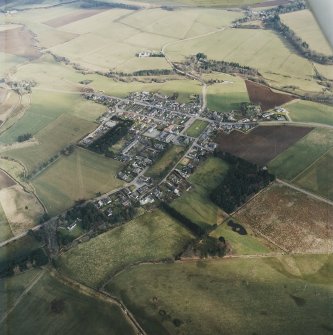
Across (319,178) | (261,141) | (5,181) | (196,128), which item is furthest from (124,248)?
(196,128)

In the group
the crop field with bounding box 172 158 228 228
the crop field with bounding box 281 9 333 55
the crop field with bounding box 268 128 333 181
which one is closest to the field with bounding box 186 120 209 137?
the crop field with bounding box 172 158 228 228

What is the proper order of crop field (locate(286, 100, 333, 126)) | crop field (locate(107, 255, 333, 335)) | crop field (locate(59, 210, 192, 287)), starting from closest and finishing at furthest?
crop field (locate(107, 255, 333, 335))
crop field (locate(59, 210, 192, 287))
crop field (locate(286, 100, 333, 126))

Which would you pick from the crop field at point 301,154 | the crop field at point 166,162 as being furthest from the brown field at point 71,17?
the crop field at point 301,154

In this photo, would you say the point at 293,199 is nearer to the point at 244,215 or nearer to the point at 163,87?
the point at 244,215

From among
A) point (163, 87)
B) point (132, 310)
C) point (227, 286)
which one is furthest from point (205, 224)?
point (163, 87)

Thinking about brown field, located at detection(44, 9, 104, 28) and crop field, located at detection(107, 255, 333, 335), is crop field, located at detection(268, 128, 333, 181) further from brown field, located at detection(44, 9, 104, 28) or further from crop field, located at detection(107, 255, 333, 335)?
brown field, located at detection(44, 9, 104, 28)

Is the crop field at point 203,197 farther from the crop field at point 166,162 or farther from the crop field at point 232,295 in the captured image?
the crop field at point 232,295
